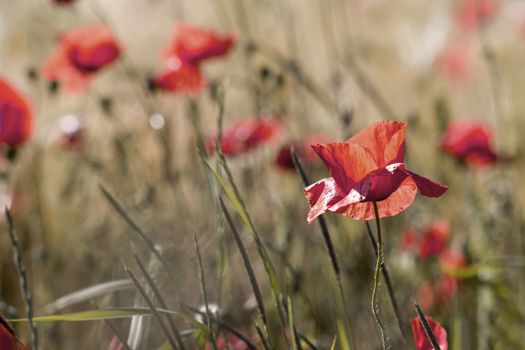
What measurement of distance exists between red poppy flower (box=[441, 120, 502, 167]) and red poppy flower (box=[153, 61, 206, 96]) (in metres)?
0.34

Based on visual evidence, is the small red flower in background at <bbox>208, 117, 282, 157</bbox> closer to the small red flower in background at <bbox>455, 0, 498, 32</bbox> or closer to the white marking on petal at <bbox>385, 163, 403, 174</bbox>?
the white marking on petal at <bbox>385, 163, 403, 174</bbox>

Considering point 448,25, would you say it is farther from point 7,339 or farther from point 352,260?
point 7,339

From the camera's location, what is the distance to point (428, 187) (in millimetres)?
453

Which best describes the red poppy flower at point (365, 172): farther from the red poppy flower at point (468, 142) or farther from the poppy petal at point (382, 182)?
the red poppy flower at point (468, 142)

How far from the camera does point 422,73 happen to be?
1619 mm

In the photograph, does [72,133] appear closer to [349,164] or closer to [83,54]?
Result: [83,54]

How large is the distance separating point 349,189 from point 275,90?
2.39 ft

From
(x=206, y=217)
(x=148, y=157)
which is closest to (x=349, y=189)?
(x=206, y=217)

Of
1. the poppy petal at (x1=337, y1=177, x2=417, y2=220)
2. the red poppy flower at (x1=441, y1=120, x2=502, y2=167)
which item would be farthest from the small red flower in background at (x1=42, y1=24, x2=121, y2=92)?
the poppy petal at (x1=337, y1=177, x2=417, y2=220)

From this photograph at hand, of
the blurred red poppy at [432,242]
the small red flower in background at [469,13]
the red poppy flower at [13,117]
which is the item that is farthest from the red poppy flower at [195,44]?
the small red flower in background at [469,13]

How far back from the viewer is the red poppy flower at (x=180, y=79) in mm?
1171

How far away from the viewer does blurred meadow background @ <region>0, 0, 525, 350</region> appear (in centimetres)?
93

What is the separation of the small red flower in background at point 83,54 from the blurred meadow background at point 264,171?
0.02m

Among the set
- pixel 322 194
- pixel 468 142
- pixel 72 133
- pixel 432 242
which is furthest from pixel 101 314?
pixel 72 133
